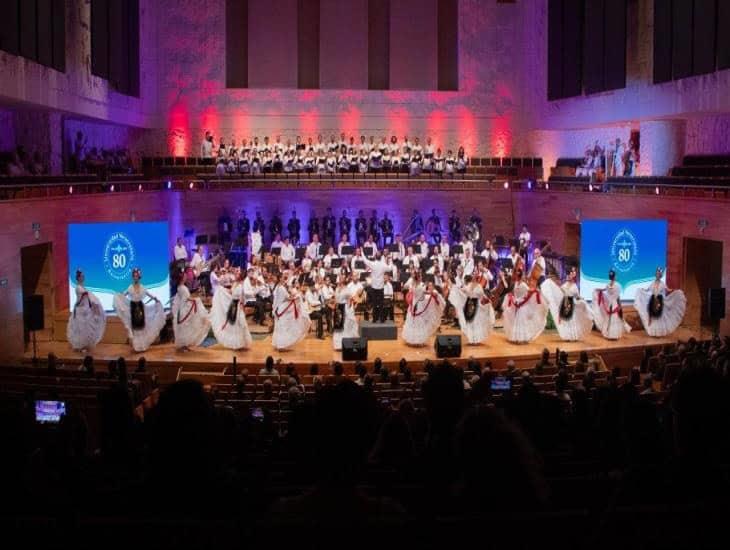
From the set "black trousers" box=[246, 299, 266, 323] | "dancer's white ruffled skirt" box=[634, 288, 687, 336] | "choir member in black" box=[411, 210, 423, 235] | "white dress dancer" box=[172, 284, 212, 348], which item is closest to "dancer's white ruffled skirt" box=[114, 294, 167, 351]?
"white dress dancer" box=[172, 284, 212, 348]

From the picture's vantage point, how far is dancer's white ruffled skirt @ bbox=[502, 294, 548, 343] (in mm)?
16453

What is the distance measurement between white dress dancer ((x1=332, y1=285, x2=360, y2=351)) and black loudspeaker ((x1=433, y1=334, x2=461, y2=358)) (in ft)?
5.87

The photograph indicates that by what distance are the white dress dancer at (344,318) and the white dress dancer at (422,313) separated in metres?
1.05

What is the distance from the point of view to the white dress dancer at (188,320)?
1578 cm

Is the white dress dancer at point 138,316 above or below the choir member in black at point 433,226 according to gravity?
below

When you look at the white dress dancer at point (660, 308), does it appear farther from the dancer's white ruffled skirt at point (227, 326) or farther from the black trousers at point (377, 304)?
the dancer's white ruffled skirt at point (227, 326)

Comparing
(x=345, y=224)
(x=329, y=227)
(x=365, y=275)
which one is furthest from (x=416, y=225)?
(x=365, y=275)

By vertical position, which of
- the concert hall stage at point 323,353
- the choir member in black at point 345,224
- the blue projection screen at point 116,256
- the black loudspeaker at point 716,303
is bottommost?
the concert hall stage at point 323,353

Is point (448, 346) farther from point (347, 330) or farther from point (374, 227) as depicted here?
point (374, 227)

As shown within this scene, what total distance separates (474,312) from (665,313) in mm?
3898

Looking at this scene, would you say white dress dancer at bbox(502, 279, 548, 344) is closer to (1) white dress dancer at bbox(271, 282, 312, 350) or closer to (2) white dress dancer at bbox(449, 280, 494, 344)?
(2) white dress dancer at bbox(449, 280, 494, 344)

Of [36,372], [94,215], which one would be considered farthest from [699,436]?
[94,215]

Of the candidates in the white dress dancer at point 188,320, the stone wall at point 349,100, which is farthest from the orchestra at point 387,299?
the stone wall at point 349,100

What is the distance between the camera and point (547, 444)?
19.0 ft
